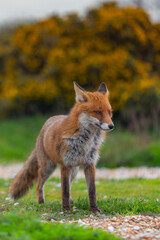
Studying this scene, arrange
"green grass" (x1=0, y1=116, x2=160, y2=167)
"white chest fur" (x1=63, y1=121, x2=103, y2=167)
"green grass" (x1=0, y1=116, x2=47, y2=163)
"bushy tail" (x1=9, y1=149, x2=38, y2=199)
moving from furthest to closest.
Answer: "green grass" (x1=0, y1=116, x2=47, y2=163) < "green grass" (x1=0, y1=116, x2=160, y2=167) < "bushy tail" (x1=9, y1=149, x2=38, y2=199) < "white chest fur" (x1=63, y1=121, x2=103, y2=167)

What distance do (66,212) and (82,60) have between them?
1939cm

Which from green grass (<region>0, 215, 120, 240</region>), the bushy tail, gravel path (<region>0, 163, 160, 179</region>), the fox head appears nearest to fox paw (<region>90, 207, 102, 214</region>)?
the fox head

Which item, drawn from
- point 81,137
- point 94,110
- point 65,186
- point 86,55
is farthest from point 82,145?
point 86,55

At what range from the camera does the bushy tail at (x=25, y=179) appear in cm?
721

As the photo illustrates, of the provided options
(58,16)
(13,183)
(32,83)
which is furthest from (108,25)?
(13,183)

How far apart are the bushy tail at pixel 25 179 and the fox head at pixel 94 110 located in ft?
6.46

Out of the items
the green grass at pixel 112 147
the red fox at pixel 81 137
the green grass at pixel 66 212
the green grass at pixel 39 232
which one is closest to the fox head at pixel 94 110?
the red fox at pixel 81 137

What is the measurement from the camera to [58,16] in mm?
26828

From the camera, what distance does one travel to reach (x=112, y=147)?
53.1 ft

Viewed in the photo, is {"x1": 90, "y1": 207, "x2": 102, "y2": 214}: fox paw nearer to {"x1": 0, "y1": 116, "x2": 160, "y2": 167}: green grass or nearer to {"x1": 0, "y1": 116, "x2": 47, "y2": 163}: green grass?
{"x1": 0, "y1": 116, "x2": 160, "y2": 167}: green grass

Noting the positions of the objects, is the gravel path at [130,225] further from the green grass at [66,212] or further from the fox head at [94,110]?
the fox head at [94,110]

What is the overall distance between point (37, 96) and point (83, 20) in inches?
256

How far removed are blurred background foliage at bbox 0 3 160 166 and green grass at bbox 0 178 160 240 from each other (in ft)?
42.5

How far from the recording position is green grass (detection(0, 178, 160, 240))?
12.6 ft
